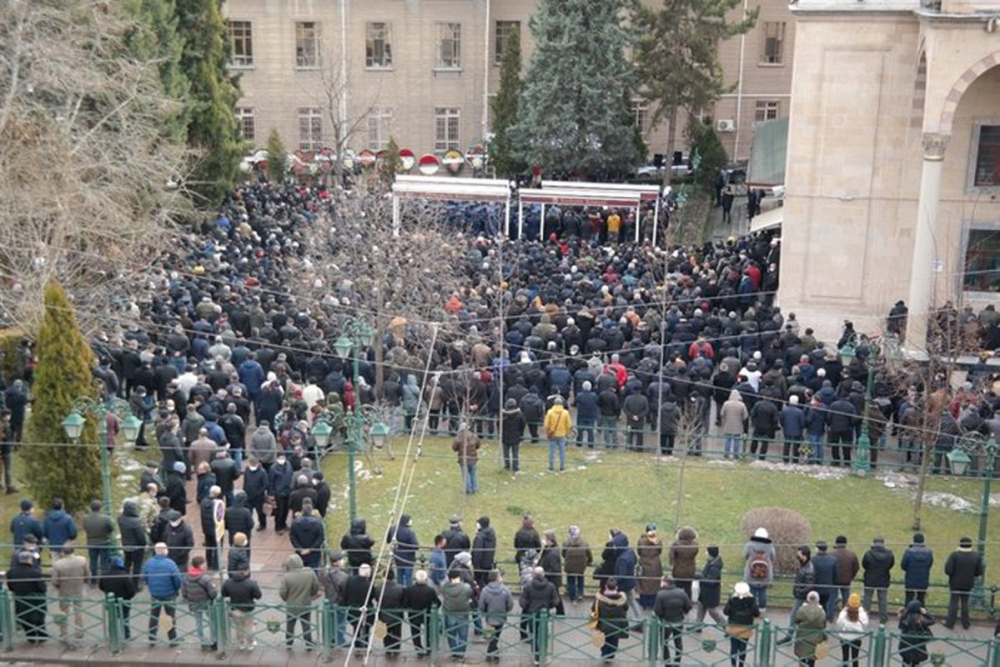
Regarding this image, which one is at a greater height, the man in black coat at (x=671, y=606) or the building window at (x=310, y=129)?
the building window at (x=310, y=129)

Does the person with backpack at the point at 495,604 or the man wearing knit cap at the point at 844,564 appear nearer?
the person with backpack at the point at 495,604

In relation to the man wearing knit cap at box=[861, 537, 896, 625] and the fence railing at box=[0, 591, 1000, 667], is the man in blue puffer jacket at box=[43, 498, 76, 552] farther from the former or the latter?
the man wearing knit cap at box=[861, 537, 896, 625]

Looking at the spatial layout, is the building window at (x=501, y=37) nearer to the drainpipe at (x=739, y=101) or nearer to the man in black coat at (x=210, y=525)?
the drainpipe at (x=739, y=101)

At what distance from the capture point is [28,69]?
26.7m

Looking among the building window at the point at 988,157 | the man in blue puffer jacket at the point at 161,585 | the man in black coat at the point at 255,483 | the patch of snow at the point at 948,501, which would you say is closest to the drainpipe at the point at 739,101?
the building window at the point at 988,157

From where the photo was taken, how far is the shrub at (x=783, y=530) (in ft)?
67.3

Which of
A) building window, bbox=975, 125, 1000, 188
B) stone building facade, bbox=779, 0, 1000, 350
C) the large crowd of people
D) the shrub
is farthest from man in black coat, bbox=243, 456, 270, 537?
building window, bbox=975, 125, 1000, 188

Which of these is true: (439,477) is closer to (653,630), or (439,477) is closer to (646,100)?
(653,630)

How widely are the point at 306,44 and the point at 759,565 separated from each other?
34815mm

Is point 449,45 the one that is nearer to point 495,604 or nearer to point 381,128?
point 381,128

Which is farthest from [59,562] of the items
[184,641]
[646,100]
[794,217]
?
[646,100]

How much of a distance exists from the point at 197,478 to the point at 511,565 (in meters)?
5.16

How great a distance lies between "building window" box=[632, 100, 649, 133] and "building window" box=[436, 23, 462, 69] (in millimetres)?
6446

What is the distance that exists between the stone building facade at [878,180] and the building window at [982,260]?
0.02 m
